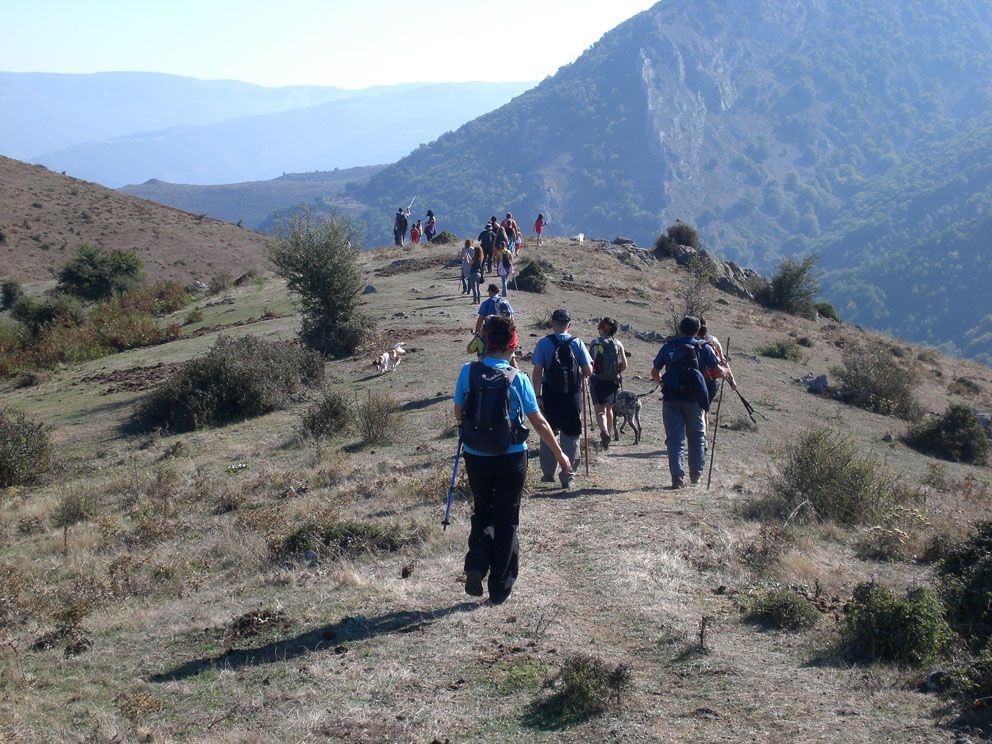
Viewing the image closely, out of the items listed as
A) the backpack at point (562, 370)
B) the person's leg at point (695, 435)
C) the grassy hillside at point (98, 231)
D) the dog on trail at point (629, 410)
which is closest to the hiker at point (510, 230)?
the dog on trail at point (629, 410)

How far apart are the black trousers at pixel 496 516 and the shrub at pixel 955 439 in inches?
516

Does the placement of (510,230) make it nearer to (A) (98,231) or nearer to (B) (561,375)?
(B) (561,375)

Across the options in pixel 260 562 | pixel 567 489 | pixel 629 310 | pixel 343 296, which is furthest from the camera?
pixel 629 310

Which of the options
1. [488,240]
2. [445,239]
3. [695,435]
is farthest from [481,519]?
[445,239]

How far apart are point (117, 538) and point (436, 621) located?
4883mm

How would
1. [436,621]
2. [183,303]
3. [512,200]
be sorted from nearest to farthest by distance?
[436,621] < [183,303] < [512,200]

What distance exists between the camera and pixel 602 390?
9.75 meters

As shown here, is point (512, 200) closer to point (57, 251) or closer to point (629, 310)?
point (57, 251)

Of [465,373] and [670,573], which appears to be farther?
[670,573]

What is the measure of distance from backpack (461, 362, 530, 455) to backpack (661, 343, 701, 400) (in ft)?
11.2

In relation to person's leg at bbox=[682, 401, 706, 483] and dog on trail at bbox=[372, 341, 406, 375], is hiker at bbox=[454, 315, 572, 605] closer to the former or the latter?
person's leg at bbox=[682, 401, 706, 483]

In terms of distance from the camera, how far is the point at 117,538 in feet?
28.7

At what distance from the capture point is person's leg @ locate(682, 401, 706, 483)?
27.8 ft

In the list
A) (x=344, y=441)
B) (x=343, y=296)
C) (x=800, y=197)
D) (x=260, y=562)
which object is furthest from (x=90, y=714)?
(x=800, y=197)
